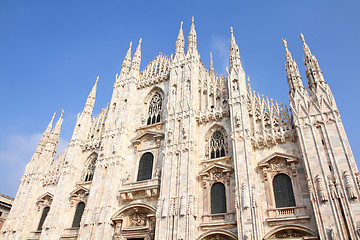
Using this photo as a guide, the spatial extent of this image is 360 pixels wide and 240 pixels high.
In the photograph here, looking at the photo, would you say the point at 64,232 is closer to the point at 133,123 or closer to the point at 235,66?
the point at 133,123

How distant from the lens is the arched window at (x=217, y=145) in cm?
2083

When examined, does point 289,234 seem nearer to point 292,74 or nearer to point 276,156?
point 276,156

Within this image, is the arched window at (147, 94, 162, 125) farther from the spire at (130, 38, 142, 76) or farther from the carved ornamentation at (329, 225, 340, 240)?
the carved ornamentation at (329, 225, 340, 240)

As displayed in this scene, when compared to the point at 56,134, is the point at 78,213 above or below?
below

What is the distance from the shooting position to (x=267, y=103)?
20844 mm

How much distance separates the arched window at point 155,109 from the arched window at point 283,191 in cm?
1195

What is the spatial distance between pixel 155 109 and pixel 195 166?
27.2 ft

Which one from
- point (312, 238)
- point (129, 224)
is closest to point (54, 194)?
point (129, 224)

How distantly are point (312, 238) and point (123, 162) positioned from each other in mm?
15010

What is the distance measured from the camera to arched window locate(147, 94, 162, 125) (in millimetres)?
26006

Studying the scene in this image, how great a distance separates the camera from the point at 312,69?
20203 millimetres

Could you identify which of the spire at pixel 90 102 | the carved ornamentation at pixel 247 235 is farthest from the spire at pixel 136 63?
the carved ornamentation at pixel 247 235

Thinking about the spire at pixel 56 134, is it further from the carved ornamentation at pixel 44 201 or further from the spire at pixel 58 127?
the carved ornamentation at pixel 44 201

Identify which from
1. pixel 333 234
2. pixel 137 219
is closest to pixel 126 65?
pixel 137 219
